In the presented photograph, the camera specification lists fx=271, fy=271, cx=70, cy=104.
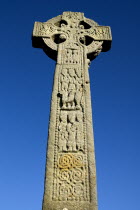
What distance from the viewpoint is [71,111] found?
5.05m

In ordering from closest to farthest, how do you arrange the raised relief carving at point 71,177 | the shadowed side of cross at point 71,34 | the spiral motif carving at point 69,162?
1. the raised relief carving at point 71,177
2. the spiral motif carving at point 69,162
3. the shadowed side of cross at point 71,34

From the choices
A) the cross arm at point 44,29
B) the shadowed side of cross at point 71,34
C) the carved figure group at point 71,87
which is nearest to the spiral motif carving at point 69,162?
the carved figure group at point 71,87

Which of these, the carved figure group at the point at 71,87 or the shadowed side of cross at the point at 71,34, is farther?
the shadowed side of cross at the point at 71,34

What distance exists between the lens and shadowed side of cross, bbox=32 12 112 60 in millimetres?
6211

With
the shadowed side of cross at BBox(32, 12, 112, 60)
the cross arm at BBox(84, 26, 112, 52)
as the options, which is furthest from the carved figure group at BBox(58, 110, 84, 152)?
the cross arm at BBox(84, 26, 112, 52)

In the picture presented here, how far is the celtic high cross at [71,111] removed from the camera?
4.12m

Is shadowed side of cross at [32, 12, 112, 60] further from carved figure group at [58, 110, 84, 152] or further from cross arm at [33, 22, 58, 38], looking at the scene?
carved figure group at [58, 110, 84, 152]

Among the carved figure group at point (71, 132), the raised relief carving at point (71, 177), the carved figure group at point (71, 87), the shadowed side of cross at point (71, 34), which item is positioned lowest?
the raised relief carving at point (71, 177)

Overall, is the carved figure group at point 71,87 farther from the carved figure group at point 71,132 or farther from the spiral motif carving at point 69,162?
the spiral motif carving at point 69,162

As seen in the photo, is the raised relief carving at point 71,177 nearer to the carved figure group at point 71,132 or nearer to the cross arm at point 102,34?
the carved figure group at point 71,132

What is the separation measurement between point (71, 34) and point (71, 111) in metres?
2.21

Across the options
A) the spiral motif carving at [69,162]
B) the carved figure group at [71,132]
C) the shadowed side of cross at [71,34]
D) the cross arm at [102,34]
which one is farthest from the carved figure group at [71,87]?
the cross arm at [102,34]

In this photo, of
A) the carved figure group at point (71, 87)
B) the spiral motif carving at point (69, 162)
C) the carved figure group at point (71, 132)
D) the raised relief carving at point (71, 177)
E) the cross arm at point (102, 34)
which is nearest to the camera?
the raised relief carving at point (71, 177)

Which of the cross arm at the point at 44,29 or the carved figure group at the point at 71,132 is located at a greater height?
the cross arm at the point at 44,29
